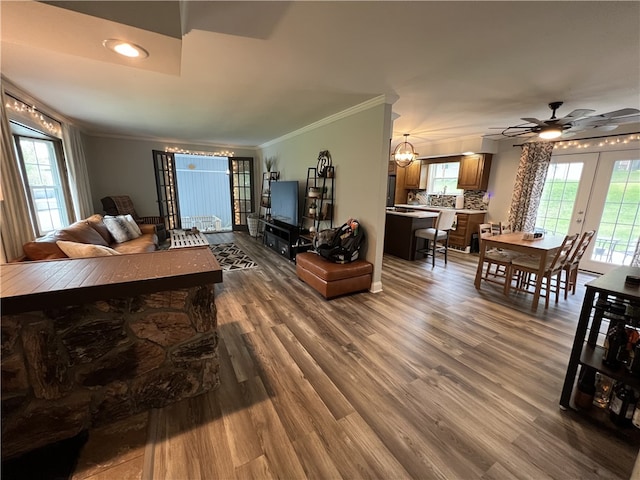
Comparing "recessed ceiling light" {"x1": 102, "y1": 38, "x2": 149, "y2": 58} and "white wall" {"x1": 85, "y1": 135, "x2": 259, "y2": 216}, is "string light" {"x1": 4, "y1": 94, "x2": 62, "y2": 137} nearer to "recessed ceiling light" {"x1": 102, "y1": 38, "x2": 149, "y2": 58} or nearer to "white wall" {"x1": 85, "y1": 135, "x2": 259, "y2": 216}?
"white wall" {"x1": 85, "y1": 135, "x2": 259, "y2": 216}

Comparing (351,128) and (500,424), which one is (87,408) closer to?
(500,424)

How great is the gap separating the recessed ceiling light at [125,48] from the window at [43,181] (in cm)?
280

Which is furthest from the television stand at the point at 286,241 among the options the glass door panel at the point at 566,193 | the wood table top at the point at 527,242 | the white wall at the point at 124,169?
the glass door panel at the point at 566,193

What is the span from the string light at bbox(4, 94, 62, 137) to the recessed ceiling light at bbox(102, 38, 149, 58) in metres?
1.96

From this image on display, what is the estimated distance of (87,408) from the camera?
4.76 ft

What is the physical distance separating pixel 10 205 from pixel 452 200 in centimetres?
753

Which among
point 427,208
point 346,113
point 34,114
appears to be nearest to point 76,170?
point 34,114

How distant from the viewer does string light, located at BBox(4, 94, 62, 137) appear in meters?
2.82

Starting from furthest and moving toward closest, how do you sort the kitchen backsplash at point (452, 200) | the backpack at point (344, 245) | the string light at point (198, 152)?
the string light at point (198, 152)
the kitchen backsplash at point (452, 200)
the backpack at point (344, 245)

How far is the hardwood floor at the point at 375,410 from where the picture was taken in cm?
132

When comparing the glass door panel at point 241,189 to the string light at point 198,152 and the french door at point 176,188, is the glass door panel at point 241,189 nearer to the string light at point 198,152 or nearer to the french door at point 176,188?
the french door at point 176,188

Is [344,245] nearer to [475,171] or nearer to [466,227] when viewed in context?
[466,227]

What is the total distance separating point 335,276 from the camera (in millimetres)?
3164

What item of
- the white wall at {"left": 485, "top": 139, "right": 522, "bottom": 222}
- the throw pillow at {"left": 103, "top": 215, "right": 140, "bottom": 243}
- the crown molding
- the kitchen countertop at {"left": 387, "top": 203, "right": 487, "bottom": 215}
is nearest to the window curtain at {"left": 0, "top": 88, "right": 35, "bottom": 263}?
the throw pillow at {"left": 103, "top": 215, "right": 140, "bottom": 243}
